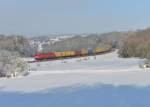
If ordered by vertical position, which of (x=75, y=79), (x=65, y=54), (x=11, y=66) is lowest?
(x=75, y=79)

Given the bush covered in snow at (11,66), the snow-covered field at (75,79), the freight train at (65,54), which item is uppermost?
the freight train at (65,54)

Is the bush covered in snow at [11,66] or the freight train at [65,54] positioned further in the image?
the freight train at [65,54]

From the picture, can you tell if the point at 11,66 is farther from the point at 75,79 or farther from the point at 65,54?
the point at 65,54

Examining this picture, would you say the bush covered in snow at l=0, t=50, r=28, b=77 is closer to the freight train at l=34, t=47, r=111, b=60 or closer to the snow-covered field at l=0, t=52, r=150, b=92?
the snow-covered field at l=0, t=52, r=150, b=92

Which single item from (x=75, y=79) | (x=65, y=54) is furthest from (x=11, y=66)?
(x=65, y=54)

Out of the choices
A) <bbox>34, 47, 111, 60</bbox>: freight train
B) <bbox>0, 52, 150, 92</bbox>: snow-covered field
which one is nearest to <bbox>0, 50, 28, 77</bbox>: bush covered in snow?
<bbox>0, 52, 150, 92</bbox>: snow-covered field

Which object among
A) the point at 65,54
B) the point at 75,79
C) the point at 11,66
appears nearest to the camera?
the point at 75,79

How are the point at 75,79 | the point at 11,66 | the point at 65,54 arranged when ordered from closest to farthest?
1. the point at 75,79
2. the point at 11,66
3. the point at 65,54

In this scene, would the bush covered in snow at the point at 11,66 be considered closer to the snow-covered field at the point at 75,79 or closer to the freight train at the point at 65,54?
the snow-covered field at the point at 75,79

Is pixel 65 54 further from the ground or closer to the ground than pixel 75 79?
further from the ground

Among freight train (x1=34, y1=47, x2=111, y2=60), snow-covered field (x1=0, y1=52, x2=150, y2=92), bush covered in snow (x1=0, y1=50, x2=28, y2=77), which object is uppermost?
freight train (x1=34, y1=47, x2=111, y2=60)

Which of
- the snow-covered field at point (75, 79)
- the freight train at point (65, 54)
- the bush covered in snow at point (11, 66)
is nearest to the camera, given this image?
the snow-covered field at point (75, 79)

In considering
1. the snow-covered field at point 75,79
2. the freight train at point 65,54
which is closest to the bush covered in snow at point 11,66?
the snow-covered field at point 75,79

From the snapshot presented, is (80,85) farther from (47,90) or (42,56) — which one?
(42,56)
